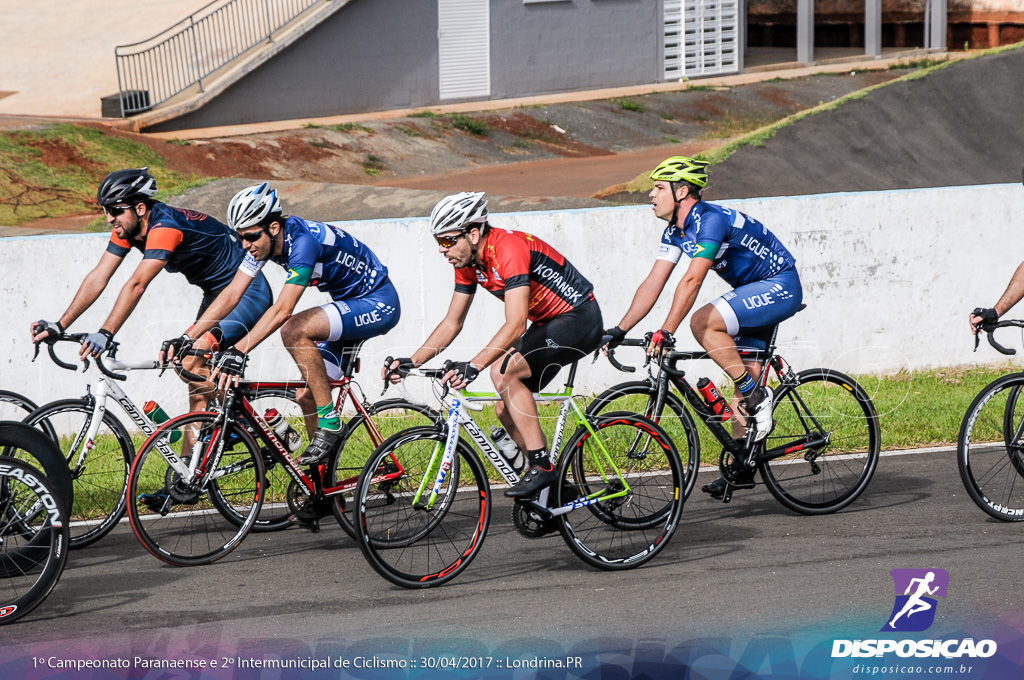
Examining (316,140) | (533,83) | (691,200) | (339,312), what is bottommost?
(339,312)

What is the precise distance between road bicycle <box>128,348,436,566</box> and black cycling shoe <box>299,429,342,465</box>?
0.11 ft

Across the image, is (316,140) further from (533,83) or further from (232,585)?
(232,585)

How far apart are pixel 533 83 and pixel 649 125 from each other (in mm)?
4871

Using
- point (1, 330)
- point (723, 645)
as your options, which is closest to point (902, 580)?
point (723, 645)

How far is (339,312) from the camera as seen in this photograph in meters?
6.86

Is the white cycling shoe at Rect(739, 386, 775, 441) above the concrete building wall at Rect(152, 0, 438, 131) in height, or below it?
below

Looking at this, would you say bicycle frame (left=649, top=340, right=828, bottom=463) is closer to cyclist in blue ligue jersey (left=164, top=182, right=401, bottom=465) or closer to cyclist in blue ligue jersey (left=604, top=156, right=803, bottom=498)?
cyclist in blue ligue jersey (left=604, top=156, right=803, bottom=498)

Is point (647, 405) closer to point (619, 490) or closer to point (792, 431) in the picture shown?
point (619, 490)

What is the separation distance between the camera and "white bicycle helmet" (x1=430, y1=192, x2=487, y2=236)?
240 inches

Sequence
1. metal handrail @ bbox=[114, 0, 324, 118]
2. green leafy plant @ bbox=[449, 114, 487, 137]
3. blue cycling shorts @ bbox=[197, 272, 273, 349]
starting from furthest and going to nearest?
green leafy plant @ bbox=[449, 114, 487, 137]
metal handrail @ bbox=[114, 0, 324, 118]
blue cycling shorts @ bbox=[197, 272, 273, 349]

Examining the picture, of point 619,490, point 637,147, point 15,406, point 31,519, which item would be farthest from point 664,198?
point 637,147

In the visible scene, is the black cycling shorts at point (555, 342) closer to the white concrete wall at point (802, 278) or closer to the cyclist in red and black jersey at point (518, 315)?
the cyclist in red and black jersey at point (518, 315)

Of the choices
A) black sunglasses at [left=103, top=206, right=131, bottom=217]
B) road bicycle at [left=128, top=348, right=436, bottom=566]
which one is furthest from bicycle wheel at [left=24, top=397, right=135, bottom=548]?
black sunglasses at [left=103, top=206, right=131, bottom=217]

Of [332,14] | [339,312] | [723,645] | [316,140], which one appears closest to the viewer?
[723,645]
